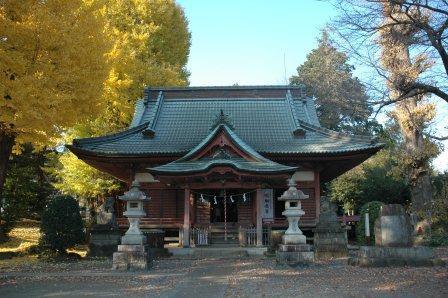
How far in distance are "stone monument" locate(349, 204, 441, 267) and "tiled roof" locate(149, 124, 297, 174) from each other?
16.2 ft

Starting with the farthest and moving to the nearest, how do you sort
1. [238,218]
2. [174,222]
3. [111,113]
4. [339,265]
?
1. [111,113]
2. [238,218]
3. [174,222]
4. [339,265]

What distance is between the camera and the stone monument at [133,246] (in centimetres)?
1338

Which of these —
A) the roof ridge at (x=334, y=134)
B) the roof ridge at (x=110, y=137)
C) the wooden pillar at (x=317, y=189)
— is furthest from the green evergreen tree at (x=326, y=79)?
the roof ridge at (x=110, y=137)

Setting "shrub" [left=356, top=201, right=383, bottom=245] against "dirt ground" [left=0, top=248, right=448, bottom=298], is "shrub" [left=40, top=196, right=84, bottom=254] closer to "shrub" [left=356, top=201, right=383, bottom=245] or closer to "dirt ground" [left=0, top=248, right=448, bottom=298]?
"dirt ground" [left=0, top=248, right=448, bottom=298]

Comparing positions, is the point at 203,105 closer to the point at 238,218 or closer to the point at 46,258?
the point at 238,218

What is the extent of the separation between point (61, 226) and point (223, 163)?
6.85 meters

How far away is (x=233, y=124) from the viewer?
875 inches

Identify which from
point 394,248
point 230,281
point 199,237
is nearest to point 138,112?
point 199,237

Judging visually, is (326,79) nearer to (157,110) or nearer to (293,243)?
(157,110)

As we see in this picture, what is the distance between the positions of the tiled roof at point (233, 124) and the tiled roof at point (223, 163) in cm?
131

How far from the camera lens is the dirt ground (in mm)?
9172

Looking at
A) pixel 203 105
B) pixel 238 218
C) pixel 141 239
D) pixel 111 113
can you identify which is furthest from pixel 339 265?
pixel 111 113

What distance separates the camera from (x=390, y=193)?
29188 mm

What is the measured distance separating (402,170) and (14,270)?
1853 cm
